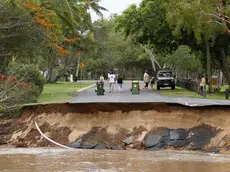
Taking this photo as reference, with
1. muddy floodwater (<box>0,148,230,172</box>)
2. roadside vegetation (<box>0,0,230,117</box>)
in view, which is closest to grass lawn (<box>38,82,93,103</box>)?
roadside vegetation (<box>0,0,230,117</box>)

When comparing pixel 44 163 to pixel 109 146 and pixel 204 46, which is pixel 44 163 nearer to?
pixel 109 146

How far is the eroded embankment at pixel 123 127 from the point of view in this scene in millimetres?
19328

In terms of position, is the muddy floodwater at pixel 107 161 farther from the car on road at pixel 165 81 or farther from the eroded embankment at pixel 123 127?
the car on road at pixel 165 81

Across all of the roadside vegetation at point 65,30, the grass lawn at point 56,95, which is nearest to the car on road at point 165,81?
the roadside vegetation at point 65,30

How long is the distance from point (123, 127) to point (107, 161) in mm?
4983

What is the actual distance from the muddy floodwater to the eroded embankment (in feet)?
4.08

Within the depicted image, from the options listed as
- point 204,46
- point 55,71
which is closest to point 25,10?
point 204,46

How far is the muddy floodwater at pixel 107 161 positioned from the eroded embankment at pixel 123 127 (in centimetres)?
124

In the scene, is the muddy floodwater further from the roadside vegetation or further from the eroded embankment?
the roadside vegetation

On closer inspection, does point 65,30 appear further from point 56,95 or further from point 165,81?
point 56,95

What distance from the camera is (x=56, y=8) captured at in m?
29.4

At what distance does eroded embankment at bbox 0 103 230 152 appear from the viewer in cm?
1933

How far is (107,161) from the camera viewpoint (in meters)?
16.0

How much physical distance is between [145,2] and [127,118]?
20759mm
